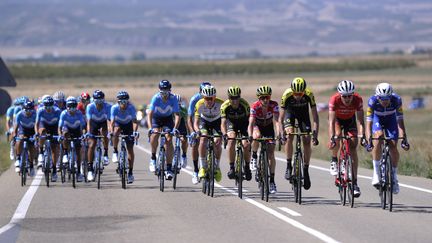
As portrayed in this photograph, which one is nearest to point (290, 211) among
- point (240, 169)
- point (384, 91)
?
point (384, 91)

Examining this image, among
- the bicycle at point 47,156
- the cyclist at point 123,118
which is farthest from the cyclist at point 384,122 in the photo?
the bicycle at point 47,156

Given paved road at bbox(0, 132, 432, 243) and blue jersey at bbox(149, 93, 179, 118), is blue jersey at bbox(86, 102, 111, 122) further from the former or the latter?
blue jersey at bbox(149, 93, 179, 118)

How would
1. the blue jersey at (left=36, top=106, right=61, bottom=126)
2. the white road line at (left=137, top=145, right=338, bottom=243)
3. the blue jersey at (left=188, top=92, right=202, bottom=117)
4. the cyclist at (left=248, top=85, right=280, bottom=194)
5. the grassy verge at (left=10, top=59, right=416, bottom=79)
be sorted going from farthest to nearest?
1. the grassy verge at (left=10, top=59, right=416, bottom=79)
2. the blue jersey at (left=36, top=106, right=61, bottom=126)
3. the blue jersey at (left=188, top=92, right=202, bottom=117)
4. the cyclist at (left=248, top=85, right=280, bottom=194)
5. the white road line at (left=137, top=145, right=338, bottom=243)

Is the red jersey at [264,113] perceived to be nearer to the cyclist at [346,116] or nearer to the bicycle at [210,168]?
the bicycle at [210,168]

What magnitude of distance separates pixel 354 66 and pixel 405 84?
187 ft

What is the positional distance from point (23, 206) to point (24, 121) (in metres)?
6.32

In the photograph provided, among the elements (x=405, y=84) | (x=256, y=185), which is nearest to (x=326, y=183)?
(x=256, y=185)

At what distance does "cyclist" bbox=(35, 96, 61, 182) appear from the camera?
23.7 m

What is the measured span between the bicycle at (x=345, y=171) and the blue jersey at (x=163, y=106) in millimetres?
4583

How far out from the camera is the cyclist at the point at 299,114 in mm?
18586

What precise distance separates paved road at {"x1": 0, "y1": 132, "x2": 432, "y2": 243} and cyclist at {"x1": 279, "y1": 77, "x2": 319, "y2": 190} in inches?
28.6

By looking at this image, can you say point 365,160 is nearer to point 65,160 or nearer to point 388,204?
point 65,160

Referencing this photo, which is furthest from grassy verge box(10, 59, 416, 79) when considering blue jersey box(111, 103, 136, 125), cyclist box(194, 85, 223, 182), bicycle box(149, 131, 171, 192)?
cyclist box(194, 85, 223, 182)

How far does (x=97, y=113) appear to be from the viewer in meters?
23.2
